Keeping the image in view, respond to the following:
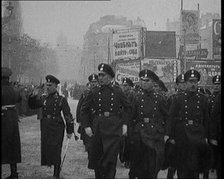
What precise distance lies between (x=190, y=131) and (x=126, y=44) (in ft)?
64.6

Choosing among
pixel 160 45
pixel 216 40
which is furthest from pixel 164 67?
pixel 216 40

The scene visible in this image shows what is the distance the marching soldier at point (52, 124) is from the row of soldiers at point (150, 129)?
1.17 metres

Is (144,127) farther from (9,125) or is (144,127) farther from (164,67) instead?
(164,67)

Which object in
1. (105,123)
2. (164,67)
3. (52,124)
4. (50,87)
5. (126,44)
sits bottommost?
(52,124)

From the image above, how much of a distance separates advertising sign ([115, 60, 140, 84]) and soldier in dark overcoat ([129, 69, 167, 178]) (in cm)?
1551

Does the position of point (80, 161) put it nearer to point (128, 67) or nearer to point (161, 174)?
point (161, 174)

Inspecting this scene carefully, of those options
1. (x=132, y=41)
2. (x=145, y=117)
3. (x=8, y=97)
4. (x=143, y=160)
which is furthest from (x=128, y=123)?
(x=132, y=41)

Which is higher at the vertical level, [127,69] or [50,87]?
[127,69]

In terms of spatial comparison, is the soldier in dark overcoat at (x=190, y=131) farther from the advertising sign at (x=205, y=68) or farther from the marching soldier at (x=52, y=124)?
the advertising sign at (x=205, y=68)

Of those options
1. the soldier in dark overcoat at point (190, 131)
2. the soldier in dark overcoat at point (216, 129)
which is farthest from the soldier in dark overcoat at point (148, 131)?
the soldier in dark overcoat at point (216, 129)

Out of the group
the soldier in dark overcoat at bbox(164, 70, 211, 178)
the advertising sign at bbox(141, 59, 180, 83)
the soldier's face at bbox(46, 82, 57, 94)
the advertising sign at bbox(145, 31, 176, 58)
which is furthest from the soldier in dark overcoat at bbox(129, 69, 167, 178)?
the advertising sign at bbox(145, 31, 176, 58)

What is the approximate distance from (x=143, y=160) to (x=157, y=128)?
0.64 meters

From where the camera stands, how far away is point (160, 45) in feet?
90.0

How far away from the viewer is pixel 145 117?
6027mm
